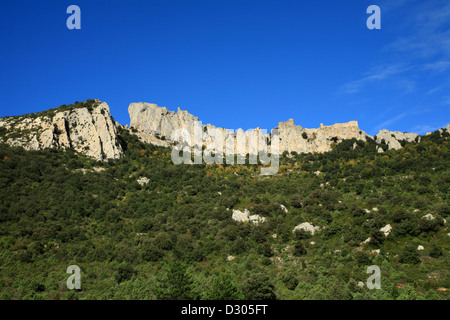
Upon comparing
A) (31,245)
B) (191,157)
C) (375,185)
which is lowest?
(31,245)

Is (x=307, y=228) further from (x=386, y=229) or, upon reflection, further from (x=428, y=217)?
(x=428, y=217)

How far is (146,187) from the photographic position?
5778 centimetres

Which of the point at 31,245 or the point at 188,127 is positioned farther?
the point at 188,127

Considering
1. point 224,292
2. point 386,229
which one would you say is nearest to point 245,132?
point 386,229

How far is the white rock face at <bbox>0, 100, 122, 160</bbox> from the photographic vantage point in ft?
203

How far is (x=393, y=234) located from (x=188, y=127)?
195 feet

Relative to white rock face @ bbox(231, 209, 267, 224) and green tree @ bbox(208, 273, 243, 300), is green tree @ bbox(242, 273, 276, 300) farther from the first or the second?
white rock face @ bbox(231, 209, 267, 224)

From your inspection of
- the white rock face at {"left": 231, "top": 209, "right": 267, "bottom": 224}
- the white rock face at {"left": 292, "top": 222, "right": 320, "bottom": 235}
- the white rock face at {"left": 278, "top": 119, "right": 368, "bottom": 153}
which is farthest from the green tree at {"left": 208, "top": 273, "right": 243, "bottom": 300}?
the white rock face at {"left": 278, "top": 119, "right": 368, "bottom": 153}

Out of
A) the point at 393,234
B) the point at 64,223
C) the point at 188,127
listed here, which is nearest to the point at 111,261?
the point at 64,223

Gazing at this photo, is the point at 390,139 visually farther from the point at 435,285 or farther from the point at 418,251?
the point at 435,285

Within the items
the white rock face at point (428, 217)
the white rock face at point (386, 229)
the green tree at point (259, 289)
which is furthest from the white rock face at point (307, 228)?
the green tree at point (259, 289)

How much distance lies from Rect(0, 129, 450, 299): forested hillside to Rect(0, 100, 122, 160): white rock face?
2.16 m

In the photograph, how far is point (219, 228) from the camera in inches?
1786

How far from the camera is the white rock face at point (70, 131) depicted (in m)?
61.8
